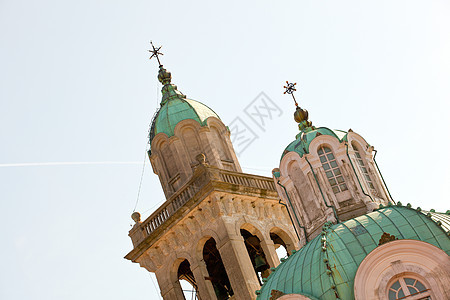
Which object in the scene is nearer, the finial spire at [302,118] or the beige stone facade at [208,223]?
the finial spire at [302,118]

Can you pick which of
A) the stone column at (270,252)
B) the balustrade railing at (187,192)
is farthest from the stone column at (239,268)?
the balustrade railing at (187,192)

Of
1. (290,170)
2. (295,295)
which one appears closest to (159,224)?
(290,170)

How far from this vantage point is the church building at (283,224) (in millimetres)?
29891

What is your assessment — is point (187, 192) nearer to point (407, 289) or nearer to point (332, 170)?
point (332, 170)

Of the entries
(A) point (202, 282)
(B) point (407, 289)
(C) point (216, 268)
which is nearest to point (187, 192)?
(A) point (202, 282)

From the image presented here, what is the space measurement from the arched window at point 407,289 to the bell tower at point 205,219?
9682 mm

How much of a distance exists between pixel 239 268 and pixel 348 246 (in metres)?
8.63

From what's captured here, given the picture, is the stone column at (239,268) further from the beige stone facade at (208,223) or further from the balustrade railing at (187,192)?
the balustrade railing at (187,192)

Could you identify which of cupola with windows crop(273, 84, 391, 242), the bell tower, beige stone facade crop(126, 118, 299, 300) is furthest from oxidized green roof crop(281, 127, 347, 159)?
beige stone facade crop(126, 118, 299, 300)

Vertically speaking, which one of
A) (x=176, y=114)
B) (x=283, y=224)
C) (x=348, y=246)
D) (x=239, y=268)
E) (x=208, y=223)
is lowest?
(x=348, y=246)

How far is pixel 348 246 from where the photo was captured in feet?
103

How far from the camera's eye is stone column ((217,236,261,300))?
127ft

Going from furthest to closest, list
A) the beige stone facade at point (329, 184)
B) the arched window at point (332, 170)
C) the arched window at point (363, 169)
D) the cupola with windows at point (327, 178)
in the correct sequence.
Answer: the arched window at point (363, 169) < the arched window at point (332, 170) < the cupola with windows at point (327, 178) < the beige stone facade at point (329, 184)

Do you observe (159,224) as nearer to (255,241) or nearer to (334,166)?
(255,241)
